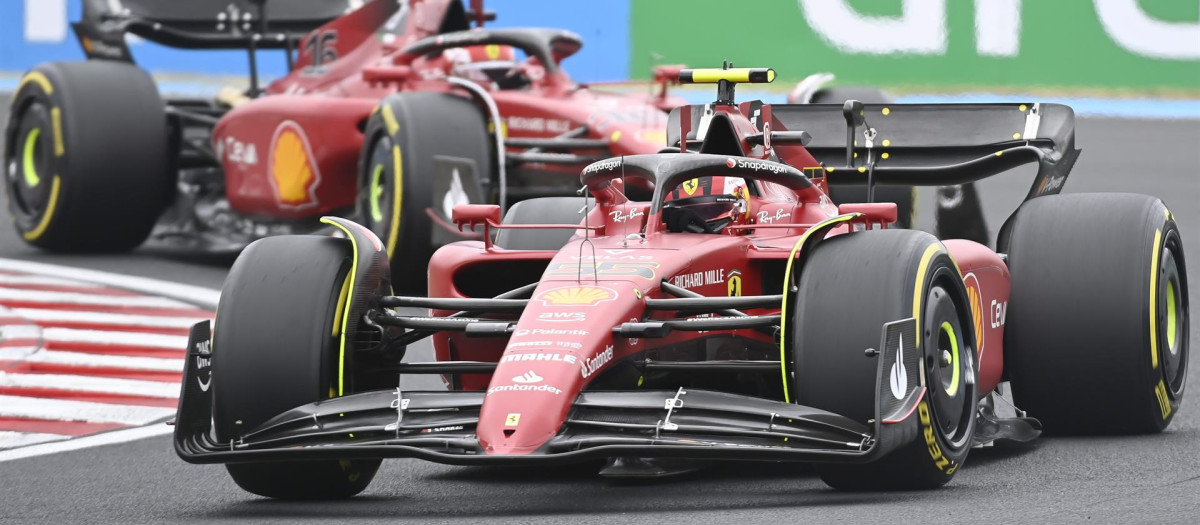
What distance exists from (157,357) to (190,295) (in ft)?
7.84

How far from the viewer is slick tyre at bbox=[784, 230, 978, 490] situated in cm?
615

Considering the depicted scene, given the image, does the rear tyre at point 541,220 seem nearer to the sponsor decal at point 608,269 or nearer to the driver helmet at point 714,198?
the driver helmet at point 714,198

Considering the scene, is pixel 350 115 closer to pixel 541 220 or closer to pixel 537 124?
pixel 537 124

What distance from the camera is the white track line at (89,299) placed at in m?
12.7

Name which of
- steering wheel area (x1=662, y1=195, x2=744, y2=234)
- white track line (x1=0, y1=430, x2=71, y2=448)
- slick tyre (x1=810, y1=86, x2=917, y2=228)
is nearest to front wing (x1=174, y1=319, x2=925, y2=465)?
steering wheel area (x1=662, y1=195, x2=744, y2=234)

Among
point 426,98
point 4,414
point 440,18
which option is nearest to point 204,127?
point 440,18

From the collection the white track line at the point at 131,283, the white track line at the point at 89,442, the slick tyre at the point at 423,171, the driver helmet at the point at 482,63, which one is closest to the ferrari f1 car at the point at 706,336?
the white track line at the point at 89,442

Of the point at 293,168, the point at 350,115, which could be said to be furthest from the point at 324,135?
the point at 293,168

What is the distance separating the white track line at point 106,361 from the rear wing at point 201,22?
18.9ft

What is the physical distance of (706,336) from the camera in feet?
23.1

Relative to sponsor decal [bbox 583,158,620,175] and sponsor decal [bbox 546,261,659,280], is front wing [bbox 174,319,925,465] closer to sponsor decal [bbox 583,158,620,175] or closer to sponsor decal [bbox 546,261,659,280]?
sponsor decal [bbox 546,261,659,280]

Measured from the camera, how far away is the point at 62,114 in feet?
48.1

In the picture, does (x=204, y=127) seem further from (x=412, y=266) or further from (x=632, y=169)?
(x=632, y=169)

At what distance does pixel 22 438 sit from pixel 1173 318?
490 centimetres
